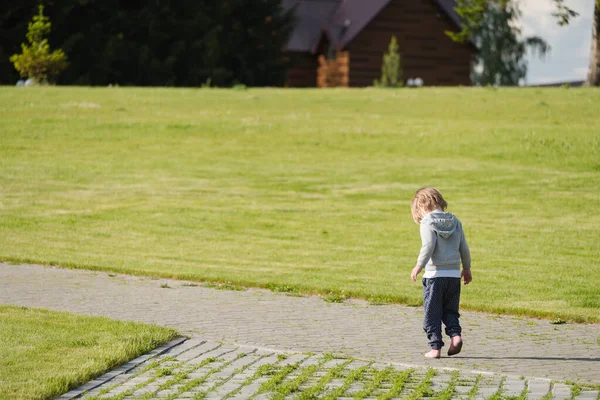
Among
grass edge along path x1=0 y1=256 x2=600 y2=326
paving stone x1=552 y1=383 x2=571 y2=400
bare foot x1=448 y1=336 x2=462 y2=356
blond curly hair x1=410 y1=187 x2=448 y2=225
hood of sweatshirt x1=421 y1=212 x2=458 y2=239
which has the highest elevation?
blond curly hair x1=410 y1=187 x2=448 y2=225

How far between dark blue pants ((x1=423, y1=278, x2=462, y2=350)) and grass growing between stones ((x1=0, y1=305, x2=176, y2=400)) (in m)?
2.28

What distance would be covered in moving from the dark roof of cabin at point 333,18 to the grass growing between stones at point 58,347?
5294cm

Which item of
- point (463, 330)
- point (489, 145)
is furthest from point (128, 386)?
point (489, 145)

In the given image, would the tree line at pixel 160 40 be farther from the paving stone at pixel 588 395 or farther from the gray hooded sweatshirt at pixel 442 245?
the paving stone at pixel 588 395

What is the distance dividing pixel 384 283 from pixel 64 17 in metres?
43.1

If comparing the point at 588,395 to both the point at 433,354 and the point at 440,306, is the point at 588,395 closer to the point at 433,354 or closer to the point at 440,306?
the point at 433,354

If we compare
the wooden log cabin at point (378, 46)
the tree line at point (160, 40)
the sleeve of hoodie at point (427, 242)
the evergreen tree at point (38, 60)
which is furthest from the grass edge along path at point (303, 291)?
the wooden log cabin at point (378, 46)

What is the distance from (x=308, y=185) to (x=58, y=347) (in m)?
13.9

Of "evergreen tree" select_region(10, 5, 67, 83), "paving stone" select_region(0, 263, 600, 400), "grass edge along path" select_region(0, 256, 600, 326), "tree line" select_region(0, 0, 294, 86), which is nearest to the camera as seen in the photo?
"paving stone" select_region(0, 263, 600, 400)

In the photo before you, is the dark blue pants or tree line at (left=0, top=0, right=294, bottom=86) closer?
the dark blue pants

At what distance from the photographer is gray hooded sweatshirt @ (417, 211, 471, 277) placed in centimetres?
865

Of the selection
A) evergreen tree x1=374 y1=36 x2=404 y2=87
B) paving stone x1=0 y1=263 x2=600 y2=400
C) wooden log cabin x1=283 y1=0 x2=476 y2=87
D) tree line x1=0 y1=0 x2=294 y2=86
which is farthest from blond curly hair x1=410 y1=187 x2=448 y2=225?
wooden log cabin x1=283 y1=0 x2=476 y2=87

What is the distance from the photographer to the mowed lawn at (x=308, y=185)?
→ 14.0 metres

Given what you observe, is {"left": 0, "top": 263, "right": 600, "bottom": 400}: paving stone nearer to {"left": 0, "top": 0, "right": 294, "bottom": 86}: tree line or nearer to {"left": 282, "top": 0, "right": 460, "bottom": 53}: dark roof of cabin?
{"left": 0, "top": 0, "right": 294, "bottom": 86}: tree line
